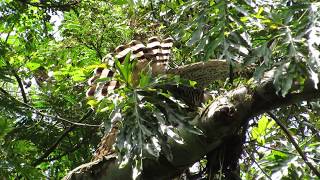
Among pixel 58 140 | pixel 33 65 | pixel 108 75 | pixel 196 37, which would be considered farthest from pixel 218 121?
pixel 33 65

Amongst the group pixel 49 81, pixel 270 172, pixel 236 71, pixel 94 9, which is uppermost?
pixel 94 9

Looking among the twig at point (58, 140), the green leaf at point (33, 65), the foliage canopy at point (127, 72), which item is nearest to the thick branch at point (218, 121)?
the foliage canopy at point (127, 72)

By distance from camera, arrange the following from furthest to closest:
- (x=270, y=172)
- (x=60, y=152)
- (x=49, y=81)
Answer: (x=60, y=152) → (x=49, y=81) → (x=270, y=172)

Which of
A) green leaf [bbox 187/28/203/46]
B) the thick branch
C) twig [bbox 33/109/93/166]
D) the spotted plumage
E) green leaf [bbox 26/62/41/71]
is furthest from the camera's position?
green leaf [bbox 26/62/41/71]

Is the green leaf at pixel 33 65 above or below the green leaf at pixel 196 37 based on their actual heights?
above

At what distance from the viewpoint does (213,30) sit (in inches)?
90.5

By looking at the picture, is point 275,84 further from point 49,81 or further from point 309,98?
point 49,81

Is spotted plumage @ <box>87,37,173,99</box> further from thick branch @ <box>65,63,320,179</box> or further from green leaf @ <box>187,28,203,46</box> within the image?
thick branch @ <box>65,63,320,179</box>

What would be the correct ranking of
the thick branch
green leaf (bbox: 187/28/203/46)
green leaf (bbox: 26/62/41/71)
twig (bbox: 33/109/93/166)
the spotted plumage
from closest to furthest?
the thick branch, green leaf (bbox: 187/28/203/46), the spotted plumage, twig (bbox: 33/109/93/166), green leaf (bbox: 26/62/41/71)

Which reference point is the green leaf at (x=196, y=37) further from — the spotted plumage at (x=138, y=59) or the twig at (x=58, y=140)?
the twig at (x=58, y=140)

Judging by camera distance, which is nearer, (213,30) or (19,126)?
(213,30)

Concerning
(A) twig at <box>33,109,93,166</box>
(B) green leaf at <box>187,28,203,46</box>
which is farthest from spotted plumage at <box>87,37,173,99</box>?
(A) twig at <box>33,109,93,166</box>

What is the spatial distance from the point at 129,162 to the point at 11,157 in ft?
2.29

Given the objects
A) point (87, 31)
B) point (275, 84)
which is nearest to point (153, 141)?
point (275, 84)
